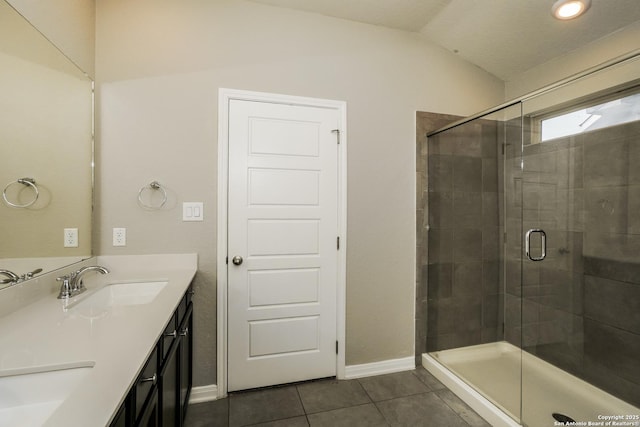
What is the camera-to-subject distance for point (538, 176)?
2.25 m

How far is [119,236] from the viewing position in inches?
71.9

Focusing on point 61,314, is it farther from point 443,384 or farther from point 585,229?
point 585,229

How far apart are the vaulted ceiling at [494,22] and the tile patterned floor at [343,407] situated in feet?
8.84

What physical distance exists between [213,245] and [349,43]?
6.05 ft

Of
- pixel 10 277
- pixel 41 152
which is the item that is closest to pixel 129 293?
pixel 10 277

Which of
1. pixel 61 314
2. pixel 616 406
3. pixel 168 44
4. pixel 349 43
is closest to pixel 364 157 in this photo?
pixel 349 43

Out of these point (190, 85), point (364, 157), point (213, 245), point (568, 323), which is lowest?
point (568, 323)

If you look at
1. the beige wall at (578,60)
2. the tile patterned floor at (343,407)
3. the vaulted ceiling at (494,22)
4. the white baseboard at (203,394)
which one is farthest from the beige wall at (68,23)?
the beige wall at (578,60)

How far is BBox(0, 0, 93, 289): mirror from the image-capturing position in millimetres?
1193

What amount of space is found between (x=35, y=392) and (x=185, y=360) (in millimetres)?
991

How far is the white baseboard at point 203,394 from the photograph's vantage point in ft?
6.30

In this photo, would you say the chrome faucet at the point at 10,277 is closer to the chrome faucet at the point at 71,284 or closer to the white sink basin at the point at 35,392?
the chrome faucet at the point at 71,284

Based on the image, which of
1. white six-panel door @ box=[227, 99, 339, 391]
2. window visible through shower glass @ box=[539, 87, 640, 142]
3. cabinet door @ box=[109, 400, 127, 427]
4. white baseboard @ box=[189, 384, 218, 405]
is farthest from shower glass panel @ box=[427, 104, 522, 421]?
cabinet door @ box=[109, 400, 127, 427]

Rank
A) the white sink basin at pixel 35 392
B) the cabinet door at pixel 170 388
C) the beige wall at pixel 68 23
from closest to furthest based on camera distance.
→ the white sink basin at pixel 35 392 → the cabinet door at pixel 170 388 → the beige wall at pixel 68 23
